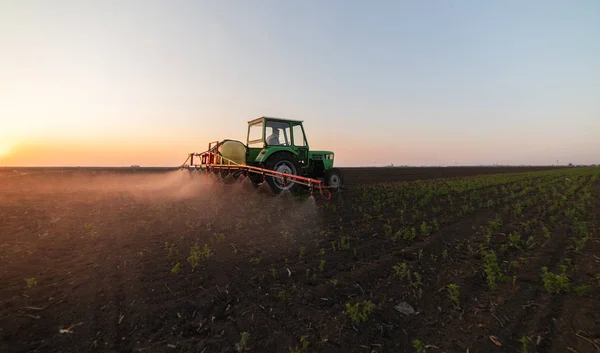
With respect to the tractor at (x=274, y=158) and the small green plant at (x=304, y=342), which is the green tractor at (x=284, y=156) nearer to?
the tractor at (x=274, y=158)

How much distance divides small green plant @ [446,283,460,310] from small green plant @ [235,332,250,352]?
2.24 metres

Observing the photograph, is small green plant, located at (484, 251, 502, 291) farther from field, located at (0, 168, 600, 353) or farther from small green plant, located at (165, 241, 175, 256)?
small green plant, located at (165, 241, 175, 256)

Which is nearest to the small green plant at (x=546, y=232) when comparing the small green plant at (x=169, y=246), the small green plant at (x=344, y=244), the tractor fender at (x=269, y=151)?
the small green plant at (x=344, y=244)

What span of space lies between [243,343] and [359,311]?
1.27m

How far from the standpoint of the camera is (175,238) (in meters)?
5.26

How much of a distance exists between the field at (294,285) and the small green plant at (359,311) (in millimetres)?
19

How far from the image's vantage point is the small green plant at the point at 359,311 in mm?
2893

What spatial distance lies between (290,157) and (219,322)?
7.87 metres

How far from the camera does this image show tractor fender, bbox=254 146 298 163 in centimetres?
979

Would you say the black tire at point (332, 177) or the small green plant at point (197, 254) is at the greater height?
the black tire at point (332, 177)

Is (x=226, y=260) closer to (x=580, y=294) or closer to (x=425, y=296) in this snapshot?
(x=425, y=296)

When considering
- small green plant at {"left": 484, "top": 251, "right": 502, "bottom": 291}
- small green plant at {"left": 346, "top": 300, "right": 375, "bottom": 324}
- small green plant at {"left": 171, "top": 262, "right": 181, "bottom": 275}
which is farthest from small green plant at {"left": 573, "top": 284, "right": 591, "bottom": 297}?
small green plant at {"left": 171, "top": 262, "right": 181, "bottom": 275}

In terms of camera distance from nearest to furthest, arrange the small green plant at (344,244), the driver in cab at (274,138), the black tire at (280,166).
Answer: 1. the small green plant at (344,244)
2. the black tire at (280,166)
3. the driver in cab at (274,138)

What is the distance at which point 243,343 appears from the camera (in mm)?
2514
